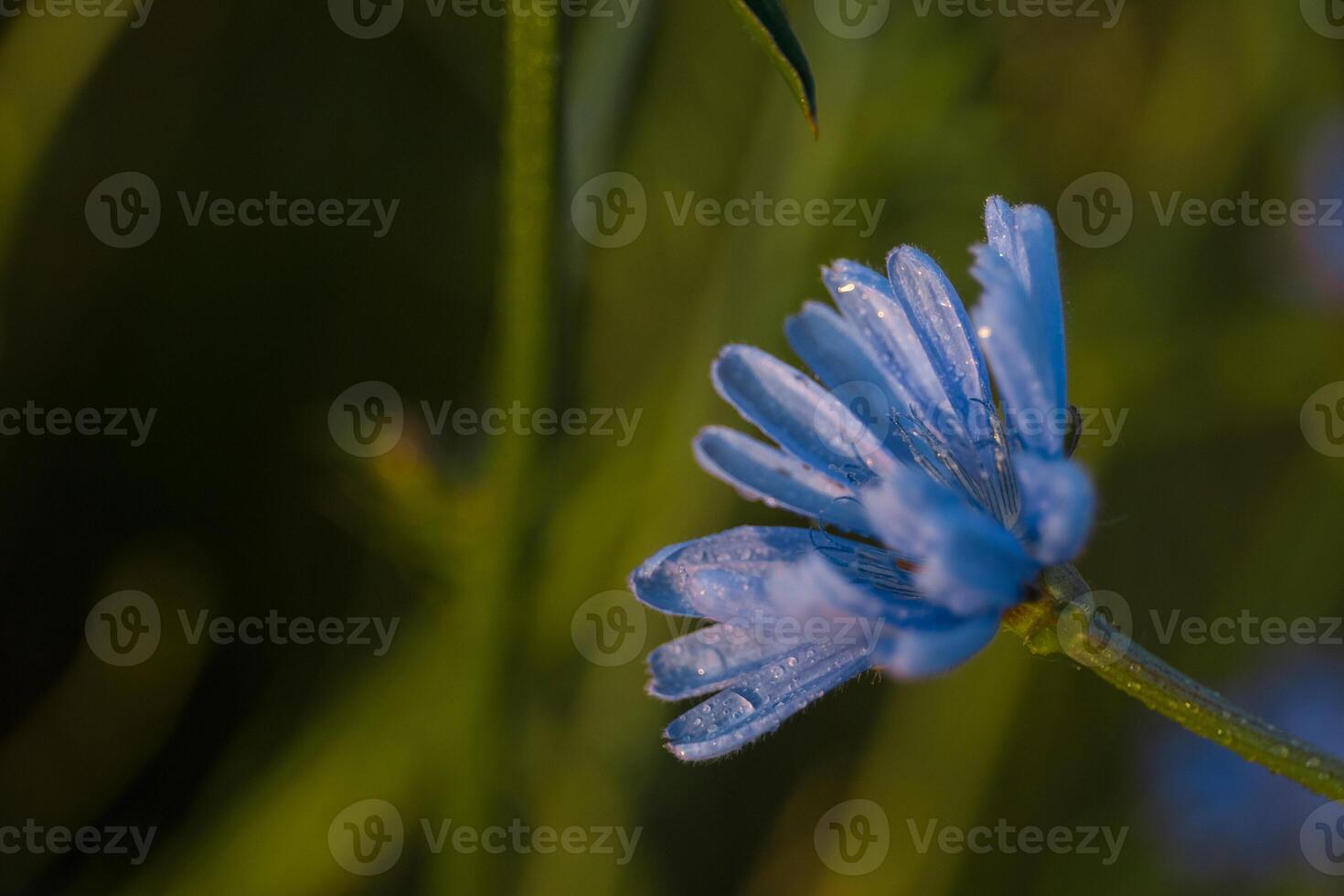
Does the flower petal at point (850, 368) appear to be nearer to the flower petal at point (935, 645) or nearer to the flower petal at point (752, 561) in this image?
the flower petal at point (752, 561)

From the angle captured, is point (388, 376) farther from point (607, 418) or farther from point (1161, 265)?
point (1161, 265)

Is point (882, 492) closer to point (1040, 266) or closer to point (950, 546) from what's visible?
point (950, 546)

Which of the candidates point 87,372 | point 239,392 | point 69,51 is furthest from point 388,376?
point 69,51

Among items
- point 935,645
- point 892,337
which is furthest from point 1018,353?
point 892,337

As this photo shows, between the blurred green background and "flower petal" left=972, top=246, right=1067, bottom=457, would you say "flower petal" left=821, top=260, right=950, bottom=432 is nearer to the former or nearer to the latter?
"flower petal" left=972, top=246, right=1067, bottom=457

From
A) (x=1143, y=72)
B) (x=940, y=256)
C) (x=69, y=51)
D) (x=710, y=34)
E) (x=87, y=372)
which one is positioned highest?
(x=1143, y=72)

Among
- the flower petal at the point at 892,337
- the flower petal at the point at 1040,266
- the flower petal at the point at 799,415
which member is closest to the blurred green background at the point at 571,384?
the flower petal at the point at 799,415
